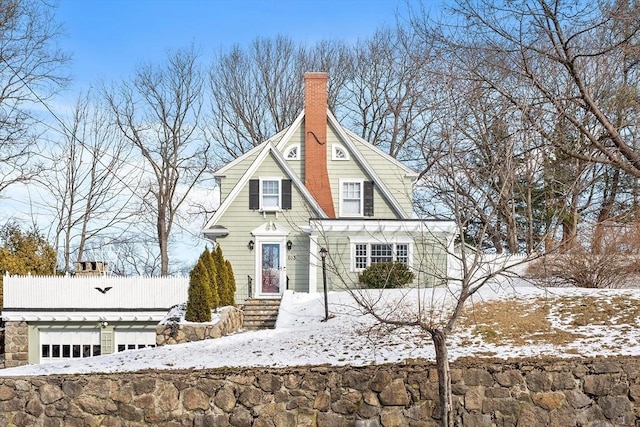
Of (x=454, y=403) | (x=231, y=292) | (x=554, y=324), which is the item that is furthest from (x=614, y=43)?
(x=231, y=292)

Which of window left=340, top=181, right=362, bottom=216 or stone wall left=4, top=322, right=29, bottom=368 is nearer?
stone wall left=4, top=322, right=29, bottom=368

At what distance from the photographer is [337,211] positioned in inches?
864

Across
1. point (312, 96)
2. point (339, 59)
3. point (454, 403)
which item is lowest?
point (454, 403)

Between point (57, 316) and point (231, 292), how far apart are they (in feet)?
21.3

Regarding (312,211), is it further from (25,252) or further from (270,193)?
(25,252)

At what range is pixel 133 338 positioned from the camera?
21.5 metres

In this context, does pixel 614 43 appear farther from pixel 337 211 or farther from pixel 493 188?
pixel 337 211

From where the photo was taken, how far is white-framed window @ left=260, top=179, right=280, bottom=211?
20531mm

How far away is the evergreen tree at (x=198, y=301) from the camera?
14.0m

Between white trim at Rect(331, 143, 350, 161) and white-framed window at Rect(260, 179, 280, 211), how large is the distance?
8.02 ft

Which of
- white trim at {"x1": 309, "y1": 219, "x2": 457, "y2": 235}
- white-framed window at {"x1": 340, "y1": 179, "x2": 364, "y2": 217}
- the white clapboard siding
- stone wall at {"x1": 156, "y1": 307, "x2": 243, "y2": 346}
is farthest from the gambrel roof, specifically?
stone wall at {"x1": 156, "y1": 307, "x2": 243, "y2": 346}

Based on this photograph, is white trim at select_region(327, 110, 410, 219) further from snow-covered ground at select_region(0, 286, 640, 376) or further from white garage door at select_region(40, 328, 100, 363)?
white garage door at select_region(40, 328, 100, 363)

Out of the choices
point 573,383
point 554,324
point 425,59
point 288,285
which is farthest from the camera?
point 288,285

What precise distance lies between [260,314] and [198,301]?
3.17 metres
